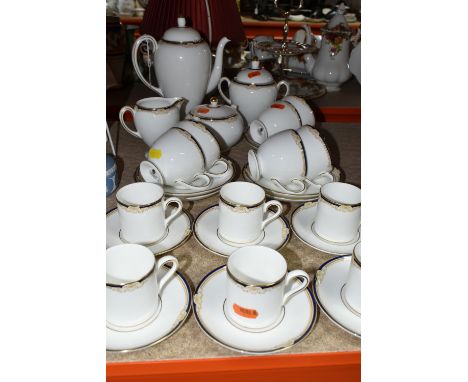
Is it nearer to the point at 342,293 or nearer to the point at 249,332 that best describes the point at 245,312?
the point at 249,332

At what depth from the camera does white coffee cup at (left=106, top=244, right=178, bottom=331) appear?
23.0 inches

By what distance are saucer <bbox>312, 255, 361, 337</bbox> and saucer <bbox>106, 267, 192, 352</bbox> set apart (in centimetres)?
20

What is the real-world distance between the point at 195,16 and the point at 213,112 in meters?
0.44

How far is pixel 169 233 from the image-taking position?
0.81m

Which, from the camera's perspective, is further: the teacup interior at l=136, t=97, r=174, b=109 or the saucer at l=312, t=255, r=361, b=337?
the teacup interior at l=136, t=97, r=174, b=109

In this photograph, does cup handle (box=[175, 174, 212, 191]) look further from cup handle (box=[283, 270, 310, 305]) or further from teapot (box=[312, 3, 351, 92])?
teapot (box=[312, 3, 351, 92])

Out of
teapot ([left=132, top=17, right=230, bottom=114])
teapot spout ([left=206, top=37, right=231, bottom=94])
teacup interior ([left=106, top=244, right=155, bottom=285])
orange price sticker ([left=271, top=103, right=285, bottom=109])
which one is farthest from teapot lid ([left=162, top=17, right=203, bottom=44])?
teacup interior ([left=106, top=244, right=155, bottom=285])

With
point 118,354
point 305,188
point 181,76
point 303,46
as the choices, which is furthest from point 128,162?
point 303,46

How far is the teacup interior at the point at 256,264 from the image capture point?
64 cm

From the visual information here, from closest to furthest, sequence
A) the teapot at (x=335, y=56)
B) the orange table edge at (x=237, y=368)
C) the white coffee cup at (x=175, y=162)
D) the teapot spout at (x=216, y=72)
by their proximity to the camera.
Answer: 1. the orange table edge at (x=237, y=368)
2. the white coffee cup at (x=175, y=162)
3. the teapot spout at (x=216, y=72)
4. the teapot at (x=335, y=56)

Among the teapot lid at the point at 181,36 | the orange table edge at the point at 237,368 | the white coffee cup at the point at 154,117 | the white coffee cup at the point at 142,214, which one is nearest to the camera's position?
the orange table edge at the point at 237,368

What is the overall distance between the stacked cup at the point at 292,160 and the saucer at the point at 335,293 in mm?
238

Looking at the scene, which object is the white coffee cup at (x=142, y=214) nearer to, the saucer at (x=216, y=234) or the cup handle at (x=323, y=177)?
the saucer at (x=216, y=234)

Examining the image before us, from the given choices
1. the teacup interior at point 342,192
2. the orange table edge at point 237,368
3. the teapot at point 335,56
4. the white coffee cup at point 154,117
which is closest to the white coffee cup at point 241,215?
the teacup interior at point 342,192
